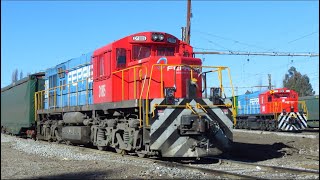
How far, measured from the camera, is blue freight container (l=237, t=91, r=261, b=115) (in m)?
35.0

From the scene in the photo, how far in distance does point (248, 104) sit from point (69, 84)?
23.9m

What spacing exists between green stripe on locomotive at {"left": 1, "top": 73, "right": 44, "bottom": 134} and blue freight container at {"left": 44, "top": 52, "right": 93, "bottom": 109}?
4.50 ft

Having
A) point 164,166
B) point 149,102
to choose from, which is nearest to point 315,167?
point 164,166

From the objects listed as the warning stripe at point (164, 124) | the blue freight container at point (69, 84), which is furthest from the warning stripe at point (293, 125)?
the warning stripe at point (164, 124)

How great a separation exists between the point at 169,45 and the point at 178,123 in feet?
11.4

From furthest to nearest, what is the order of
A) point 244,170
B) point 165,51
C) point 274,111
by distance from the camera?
1. point 274,111
2. point 165,51
3. point 244,170

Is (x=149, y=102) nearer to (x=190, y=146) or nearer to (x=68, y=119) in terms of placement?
(x=190, y=146)

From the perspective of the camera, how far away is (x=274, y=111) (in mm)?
30562

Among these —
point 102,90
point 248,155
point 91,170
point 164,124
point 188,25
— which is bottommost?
point 248,155

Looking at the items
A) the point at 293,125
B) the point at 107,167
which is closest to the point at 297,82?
the point at 293,125

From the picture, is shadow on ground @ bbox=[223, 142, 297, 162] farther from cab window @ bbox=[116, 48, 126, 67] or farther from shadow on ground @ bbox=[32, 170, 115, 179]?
shadow on ground @ bbox=[32, 170, 115, 179]

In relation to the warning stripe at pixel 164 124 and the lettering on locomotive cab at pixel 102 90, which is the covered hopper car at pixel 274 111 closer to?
the lettering on locomotive cab at pixel 102 90

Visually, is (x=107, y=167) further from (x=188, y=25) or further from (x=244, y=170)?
(x=188, y=25)

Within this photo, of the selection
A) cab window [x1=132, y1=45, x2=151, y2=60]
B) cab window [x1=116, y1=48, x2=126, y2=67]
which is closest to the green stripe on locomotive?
cab window [x1=116, y1=48, x2=126, y2=67]
